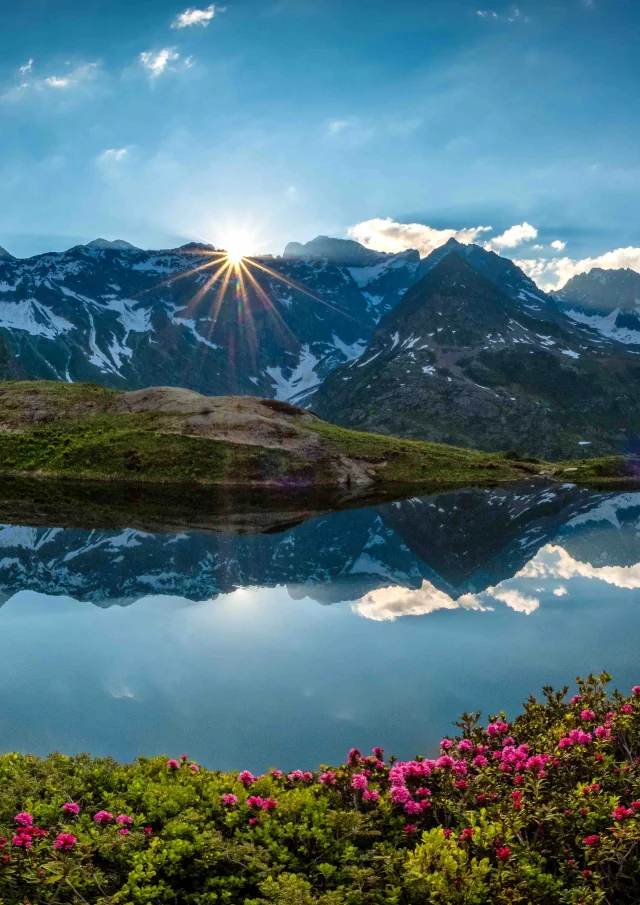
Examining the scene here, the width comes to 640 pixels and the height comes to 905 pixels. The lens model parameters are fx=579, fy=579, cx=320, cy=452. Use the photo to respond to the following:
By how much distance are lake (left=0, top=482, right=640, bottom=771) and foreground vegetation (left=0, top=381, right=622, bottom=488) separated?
40769 millimetres

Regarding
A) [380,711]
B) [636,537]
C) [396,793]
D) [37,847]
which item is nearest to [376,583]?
[380,711]

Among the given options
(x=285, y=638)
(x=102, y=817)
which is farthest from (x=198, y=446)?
(x=102, y=817)

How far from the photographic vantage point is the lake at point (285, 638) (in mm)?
13148

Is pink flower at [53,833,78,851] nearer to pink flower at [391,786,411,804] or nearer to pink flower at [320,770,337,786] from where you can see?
pink flower at [320,770,337,786]

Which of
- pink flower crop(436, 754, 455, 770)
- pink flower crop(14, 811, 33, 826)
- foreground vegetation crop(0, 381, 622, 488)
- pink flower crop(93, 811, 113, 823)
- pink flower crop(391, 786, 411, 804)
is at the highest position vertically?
foreground vegetation crop(0, 381, 622, 488)

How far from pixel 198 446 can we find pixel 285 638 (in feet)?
217

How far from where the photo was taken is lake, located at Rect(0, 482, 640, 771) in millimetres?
13148

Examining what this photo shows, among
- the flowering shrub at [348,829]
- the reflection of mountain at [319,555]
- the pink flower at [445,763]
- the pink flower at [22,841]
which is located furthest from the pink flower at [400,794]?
the reflection of mountain at [319,555]

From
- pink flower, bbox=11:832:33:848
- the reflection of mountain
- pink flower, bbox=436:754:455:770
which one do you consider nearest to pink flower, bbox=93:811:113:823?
pink flower, bbox=11:832:33:848

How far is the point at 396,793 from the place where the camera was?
857 cm

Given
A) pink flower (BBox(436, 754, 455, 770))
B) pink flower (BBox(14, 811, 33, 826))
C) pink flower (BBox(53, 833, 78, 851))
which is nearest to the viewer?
pink flower (BBox(53, 833, 78, 851))

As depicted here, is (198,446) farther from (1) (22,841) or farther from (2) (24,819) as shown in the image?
(1) (22,841)

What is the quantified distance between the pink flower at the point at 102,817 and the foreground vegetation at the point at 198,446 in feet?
225

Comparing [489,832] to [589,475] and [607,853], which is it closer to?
[607,853]
